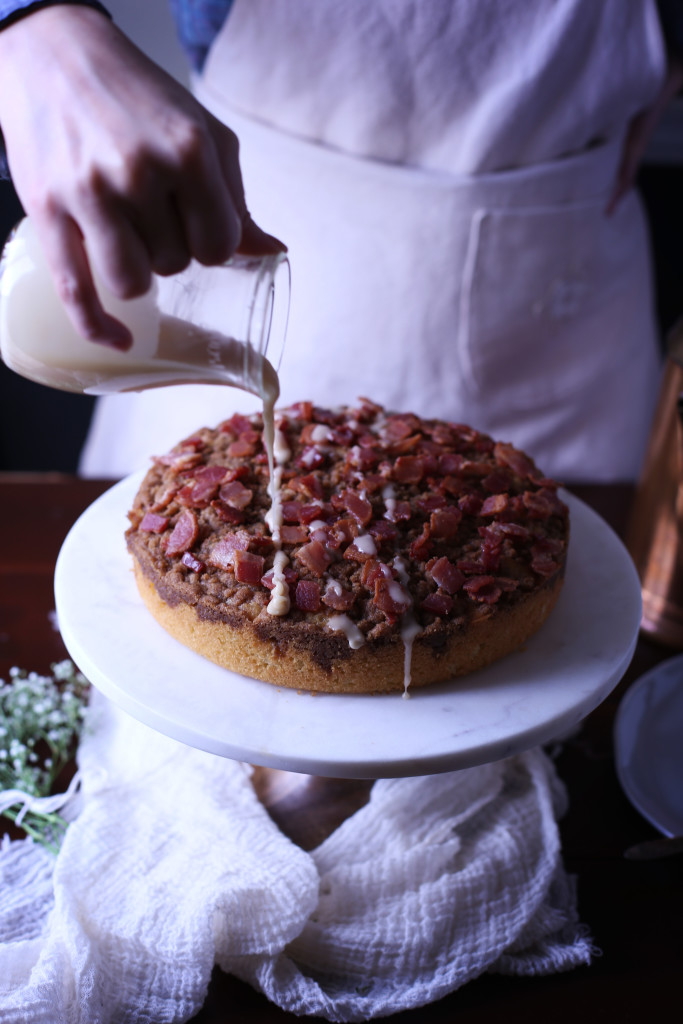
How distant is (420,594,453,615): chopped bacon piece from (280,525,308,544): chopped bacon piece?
16cm

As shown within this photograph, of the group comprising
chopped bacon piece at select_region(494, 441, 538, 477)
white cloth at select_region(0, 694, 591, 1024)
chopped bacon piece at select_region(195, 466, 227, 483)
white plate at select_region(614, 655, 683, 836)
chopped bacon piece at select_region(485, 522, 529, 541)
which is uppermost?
chopped bacon piece at select_region(485, 522, 529, 541)

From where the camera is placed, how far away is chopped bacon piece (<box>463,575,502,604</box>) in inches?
36.3

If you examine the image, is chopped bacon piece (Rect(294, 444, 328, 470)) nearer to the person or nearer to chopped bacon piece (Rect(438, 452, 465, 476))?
chopped bacon piece (Rect(438, 452, 465, 476))

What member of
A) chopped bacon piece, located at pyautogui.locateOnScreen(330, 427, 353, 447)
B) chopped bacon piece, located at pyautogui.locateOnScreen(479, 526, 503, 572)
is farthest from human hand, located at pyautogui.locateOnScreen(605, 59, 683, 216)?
chopped bacon piece, located at pyautogui.locateOnScreen(479, 526, 503, 572)

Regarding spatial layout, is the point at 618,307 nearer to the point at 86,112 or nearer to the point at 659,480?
the point at 659,480

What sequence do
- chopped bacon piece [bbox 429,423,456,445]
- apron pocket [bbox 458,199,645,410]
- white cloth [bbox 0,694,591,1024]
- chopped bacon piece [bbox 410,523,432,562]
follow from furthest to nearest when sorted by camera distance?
apron pocket [bbox 458,199,645,410]
chopped bacon piece [bbox 429,423,456,445]
chopped bacon piece [bbox 410,523,432,562]
white cloth [bbox 0,694,591,1024]

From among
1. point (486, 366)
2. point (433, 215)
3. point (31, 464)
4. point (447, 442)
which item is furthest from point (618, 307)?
point (31, 464)

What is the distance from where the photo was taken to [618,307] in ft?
6.06

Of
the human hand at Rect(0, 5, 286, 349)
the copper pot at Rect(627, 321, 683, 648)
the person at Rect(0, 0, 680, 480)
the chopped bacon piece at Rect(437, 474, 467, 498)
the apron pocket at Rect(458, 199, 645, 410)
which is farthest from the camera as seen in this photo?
the apron pocket at Rect(458, 199, 645, 410)

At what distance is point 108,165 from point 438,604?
540 mm

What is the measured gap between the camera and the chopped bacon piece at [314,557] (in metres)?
0.93

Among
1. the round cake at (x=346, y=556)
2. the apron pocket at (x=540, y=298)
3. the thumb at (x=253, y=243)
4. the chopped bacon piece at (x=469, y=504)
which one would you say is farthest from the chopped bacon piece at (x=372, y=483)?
the apron pocket at (x=540, y=298)

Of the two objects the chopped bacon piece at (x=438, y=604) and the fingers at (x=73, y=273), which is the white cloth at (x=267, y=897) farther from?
the fingers at (x=73, y=273)

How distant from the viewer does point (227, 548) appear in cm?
95
